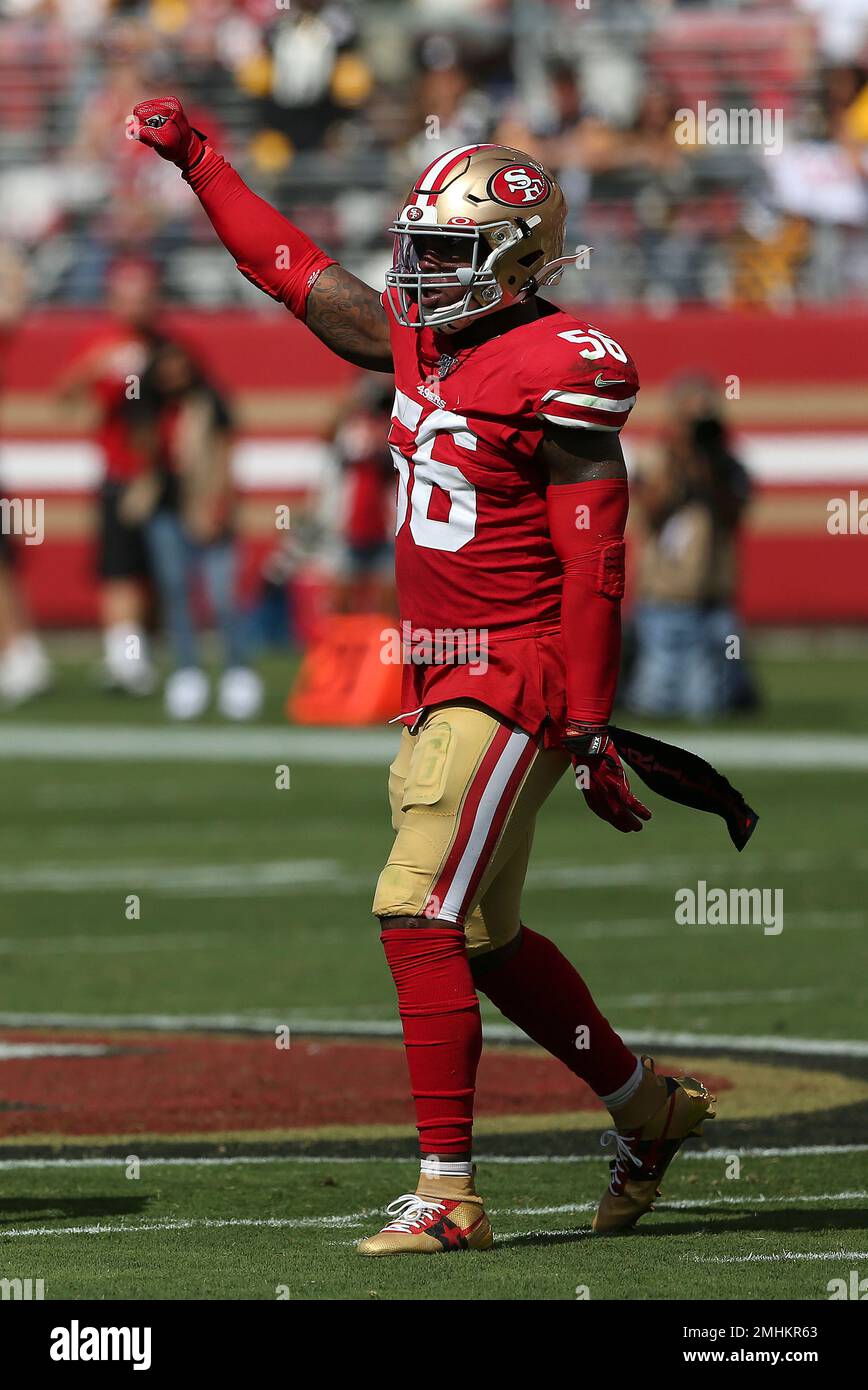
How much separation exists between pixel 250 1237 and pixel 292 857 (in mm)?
7144

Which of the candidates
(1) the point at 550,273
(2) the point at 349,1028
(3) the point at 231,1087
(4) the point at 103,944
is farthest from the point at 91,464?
(1) the point at 550,273

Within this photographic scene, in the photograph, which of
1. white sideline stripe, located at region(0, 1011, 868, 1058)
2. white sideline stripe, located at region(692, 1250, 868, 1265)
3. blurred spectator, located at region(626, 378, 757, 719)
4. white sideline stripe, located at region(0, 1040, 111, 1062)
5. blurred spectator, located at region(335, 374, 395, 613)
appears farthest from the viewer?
blurred spectator, located at region(335, 374, 395, 613)

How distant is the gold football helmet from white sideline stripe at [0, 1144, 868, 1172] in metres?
2.06

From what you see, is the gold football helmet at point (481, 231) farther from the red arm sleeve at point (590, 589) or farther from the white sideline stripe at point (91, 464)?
the white sideline stripe at point (91, 464)

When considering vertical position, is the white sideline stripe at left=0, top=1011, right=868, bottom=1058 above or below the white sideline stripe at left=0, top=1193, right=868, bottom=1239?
above

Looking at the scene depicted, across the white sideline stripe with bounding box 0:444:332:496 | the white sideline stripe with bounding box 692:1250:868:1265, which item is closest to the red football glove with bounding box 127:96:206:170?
the white sideline stripe with bounding box 692:1250:868:1265

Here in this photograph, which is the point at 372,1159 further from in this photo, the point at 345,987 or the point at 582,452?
the point at 345,987

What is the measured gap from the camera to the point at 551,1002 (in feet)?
20.7

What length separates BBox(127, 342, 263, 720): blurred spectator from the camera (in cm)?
1888

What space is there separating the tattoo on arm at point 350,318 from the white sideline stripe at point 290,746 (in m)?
9.29

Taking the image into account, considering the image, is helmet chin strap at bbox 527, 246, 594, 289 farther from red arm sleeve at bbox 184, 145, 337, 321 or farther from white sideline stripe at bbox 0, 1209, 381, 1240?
white sideline stripe at bbox 0, 1209, 381, 1240

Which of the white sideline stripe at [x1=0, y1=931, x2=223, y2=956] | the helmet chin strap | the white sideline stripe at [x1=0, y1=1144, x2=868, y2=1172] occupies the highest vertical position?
the helmet chin strap
